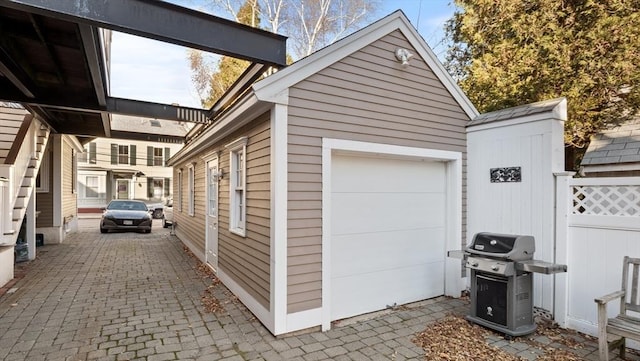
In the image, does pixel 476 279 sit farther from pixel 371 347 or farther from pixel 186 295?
pixel 186 295

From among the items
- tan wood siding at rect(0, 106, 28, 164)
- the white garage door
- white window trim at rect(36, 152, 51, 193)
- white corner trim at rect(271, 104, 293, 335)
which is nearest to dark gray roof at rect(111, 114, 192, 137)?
white window trim at rect(36, 152, 51, 193)

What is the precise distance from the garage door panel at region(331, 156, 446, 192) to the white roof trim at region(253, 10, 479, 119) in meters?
1.18

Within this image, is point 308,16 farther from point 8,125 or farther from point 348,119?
point 348,119

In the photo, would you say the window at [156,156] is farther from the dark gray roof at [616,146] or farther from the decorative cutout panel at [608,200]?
the decorative cutout panel at [608,200]

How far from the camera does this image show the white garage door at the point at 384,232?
4.59 metres

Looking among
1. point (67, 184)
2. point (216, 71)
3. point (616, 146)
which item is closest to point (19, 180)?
point (67, 184)

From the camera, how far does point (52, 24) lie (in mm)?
4461

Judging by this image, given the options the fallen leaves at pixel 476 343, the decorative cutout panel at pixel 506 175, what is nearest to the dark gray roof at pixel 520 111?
the decorative cutout panel at pixel 506 175

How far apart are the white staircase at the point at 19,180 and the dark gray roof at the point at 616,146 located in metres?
10.9

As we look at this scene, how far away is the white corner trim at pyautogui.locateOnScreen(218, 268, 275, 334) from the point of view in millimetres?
4105

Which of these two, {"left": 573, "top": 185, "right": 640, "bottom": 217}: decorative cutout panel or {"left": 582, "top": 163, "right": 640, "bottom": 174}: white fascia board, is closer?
{"left": 573, "top": 185, "right": 640, "bottom": 217}: decorative cutout panel

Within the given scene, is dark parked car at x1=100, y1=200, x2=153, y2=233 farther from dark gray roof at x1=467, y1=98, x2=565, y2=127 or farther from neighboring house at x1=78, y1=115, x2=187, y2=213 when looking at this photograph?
dark gray roof at x1=467, y1=98, x2=565, y2=127

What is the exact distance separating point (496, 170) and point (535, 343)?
2.51m

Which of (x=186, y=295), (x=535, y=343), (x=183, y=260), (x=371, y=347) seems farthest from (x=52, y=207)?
(x=535, y=343)
